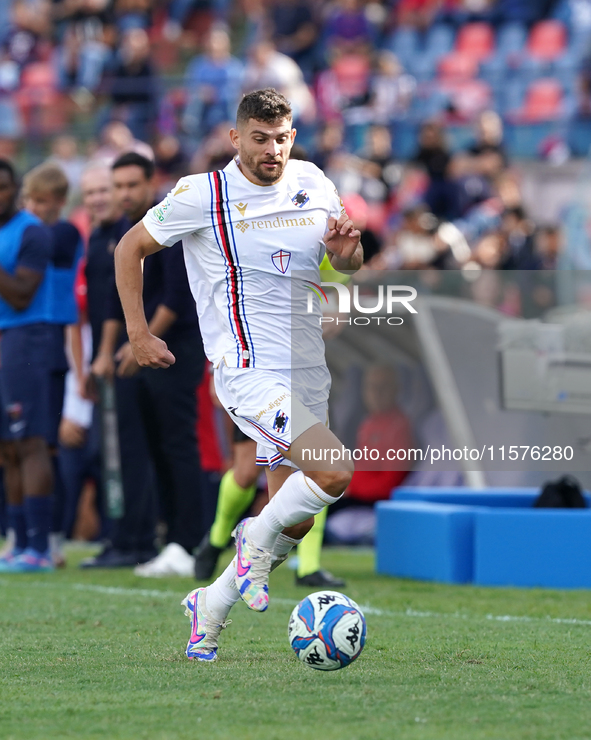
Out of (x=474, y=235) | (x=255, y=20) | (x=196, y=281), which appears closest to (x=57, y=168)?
(x=196, y=281)

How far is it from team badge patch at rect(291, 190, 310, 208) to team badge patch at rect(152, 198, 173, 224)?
19.3 inches

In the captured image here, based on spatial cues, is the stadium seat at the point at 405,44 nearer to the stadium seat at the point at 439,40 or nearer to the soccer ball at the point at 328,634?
the stadium seat at the point at 439,40

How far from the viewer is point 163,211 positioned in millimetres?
4703

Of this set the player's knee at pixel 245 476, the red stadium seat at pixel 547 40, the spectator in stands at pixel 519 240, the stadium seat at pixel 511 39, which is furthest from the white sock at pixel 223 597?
the stadium seat at pixel 511 39

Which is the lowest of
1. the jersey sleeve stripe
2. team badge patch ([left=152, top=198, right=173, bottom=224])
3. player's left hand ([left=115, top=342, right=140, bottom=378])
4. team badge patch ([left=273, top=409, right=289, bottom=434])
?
player's left hand ([left=115, top=342, right=140, bottom=378])

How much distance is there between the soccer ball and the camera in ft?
13.7

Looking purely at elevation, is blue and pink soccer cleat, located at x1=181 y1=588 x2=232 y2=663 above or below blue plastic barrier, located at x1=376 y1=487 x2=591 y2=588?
above

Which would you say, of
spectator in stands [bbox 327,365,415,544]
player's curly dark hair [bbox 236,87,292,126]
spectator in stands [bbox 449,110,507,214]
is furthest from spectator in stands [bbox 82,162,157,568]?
spectator in stands [bbox 449,110,507,214]

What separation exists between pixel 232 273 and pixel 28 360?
11.7ft

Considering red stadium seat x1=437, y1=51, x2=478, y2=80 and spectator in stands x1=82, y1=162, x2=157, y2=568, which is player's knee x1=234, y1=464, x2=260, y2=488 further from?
red stadium seat x1=437, y1=51, x2=478, y2=80

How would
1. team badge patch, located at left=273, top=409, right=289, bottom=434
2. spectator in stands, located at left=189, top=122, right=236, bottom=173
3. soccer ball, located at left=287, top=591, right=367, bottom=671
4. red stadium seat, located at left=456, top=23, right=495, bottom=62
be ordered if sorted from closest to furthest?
soccer ball, located at left=287, top=591, right=367, bottom=671
team badge patch, located at left=273, top=409, right=289, bottom=434
spectator in stands, located at left=189, top=122, right=236, bottom=173
red stadium seat, located at left=456, top=23, right=495, bottom=62

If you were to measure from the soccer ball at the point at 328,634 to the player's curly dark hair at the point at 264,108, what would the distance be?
1.78 meters

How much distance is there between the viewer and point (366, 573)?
8102mm

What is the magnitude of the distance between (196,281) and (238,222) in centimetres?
32
